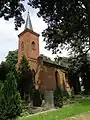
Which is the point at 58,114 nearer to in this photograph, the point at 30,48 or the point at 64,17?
the point at 64,17

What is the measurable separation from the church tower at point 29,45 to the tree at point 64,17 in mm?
20865

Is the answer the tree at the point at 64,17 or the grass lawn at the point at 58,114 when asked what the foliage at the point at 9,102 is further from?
the tree at the point at 64,17

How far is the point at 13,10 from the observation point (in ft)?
53.9

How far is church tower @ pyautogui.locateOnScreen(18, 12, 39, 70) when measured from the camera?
4625 cm

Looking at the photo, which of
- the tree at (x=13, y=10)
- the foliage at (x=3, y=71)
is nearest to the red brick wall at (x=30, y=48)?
the foliage at (x=3, y=71)

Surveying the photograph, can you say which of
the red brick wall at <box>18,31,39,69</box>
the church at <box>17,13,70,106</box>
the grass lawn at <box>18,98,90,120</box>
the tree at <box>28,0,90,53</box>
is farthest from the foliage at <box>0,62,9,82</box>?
the grass lawn at <box>18,98,90,120</box>

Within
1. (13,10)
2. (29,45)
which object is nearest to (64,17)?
(13,10)

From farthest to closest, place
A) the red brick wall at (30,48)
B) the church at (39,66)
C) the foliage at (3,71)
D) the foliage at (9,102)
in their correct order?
the red brick wall at (30,48)
the church at (39,66)
the foliage at (3,71)
the foliage at (9,102)

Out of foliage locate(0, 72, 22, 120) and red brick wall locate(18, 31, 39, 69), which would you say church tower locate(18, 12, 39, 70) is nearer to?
red brick wall locate(18, 31, 39, 69)

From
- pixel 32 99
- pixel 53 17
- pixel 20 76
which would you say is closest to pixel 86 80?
pixel 20 76

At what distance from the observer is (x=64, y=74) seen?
50844 mm

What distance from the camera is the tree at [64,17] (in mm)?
16016

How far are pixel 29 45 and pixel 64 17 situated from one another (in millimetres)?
30100

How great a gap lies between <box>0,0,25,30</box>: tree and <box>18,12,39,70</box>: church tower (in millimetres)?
28164
